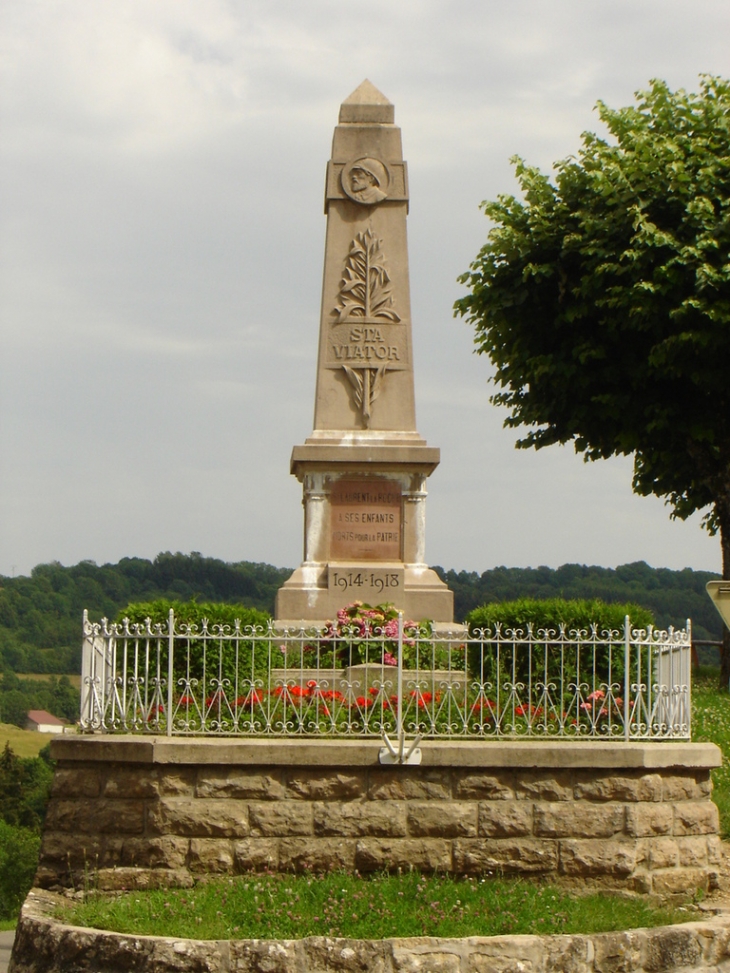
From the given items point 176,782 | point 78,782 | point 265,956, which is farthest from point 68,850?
A: point 265,956

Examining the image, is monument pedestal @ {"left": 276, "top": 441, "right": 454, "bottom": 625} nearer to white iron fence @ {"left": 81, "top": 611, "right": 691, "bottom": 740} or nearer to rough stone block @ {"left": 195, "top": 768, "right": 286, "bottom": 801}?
white iron fence @ {"left": 81, "top": 611, "right": 691, "bottom": 740}

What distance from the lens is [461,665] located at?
13016 millimetres

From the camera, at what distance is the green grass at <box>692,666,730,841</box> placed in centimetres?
1176

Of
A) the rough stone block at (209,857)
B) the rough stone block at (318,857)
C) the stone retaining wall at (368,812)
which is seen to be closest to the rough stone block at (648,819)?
the stone retaining wall at (368,812)

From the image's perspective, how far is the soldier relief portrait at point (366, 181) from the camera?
645 inches

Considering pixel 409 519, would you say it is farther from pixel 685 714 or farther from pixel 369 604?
pixel 685 714

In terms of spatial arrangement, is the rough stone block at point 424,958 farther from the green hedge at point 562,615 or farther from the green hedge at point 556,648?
the green hedge at point 562,615

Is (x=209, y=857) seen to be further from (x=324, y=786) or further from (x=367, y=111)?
(x=367, y=111)

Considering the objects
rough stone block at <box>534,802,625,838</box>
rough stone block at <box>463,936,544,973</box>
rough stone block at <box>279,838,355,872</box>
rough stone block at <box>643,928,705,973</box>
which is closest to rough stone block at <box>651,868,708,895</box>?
rough stone block at <box>534,802,625,838</box>

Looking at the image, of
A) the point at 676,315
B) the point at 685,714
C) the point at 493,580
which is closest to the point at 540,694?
the point at 685,714

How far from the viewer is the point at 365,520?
15.8 meters

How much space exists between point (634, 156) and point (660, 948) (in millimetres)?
13602

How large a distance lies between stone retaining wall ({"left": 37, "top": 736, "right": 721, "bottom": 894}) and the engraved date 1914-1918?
5535 millimetres

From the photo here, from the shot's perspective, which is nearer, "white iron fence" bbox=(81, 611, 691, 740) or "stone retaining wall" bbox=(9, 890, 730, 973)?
"stone retaining wall" bbox=(9, 890, 730, 973)
